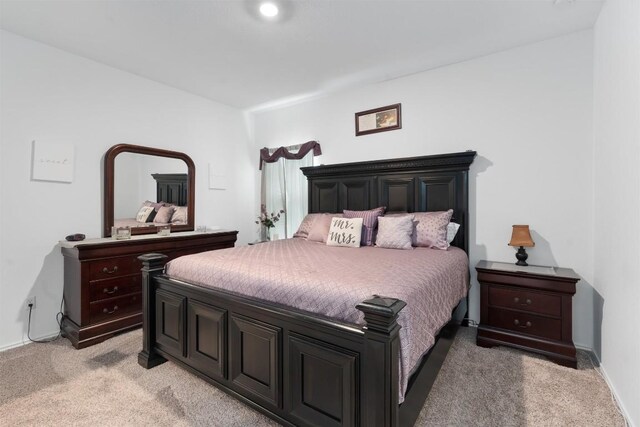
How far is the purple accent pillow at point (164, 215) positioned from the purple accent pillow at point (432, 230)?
2.89m

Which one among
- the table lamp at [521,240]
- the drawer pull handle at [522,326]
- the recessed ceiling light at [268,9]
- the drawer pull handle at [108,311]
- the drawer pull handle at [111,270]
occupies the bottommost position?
the drawer pull handle at [108,311]

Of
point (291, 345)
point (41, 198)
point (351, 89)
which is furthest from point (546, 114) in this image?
point (41, 198)

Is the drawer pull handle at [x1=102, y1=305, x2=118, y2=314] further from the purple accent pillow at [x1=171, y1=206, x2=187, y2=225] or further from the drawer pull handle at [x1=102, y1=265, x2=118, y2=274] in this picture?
the purple accent pillow at [x1=171, y1=206, x2=187, y2=225]

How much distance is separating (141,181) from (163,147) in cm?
55

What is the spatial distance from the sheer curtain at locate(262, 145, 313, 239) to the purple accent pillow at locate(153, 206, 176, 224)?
4.60 feet

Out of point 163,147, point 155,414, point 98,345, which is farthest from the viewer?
point 163,147

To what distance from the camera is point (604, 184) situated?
2197 millimetres

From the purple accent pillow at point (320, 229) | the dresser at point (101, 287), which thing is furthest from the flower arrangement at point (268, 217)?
the dresser at point (101, 287)

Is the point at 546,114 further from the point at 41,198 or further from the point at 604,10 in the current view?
the point at 41,198

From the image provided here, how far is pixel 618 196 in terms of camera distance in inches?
74.7

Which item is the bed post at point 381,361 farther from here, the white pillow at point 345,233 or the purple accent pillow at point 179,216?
the purple accent pillow at point 179,216

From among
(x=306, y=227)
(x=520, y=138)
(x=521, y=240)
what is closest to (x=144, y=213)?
(x=306, y=227)

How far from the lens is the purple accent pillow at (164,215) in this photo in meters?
3.55

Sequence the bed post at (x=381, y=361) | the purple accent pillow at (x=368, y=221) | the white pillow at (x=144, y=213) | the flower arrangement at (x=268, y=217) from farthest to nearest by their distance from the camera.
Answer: the flower arrangement at (x=268, y=217) < the white pillow at (x=144, y=213) < the purple accent pillow at (x=368, y=221) < the bed post at (x=381, y=361)
